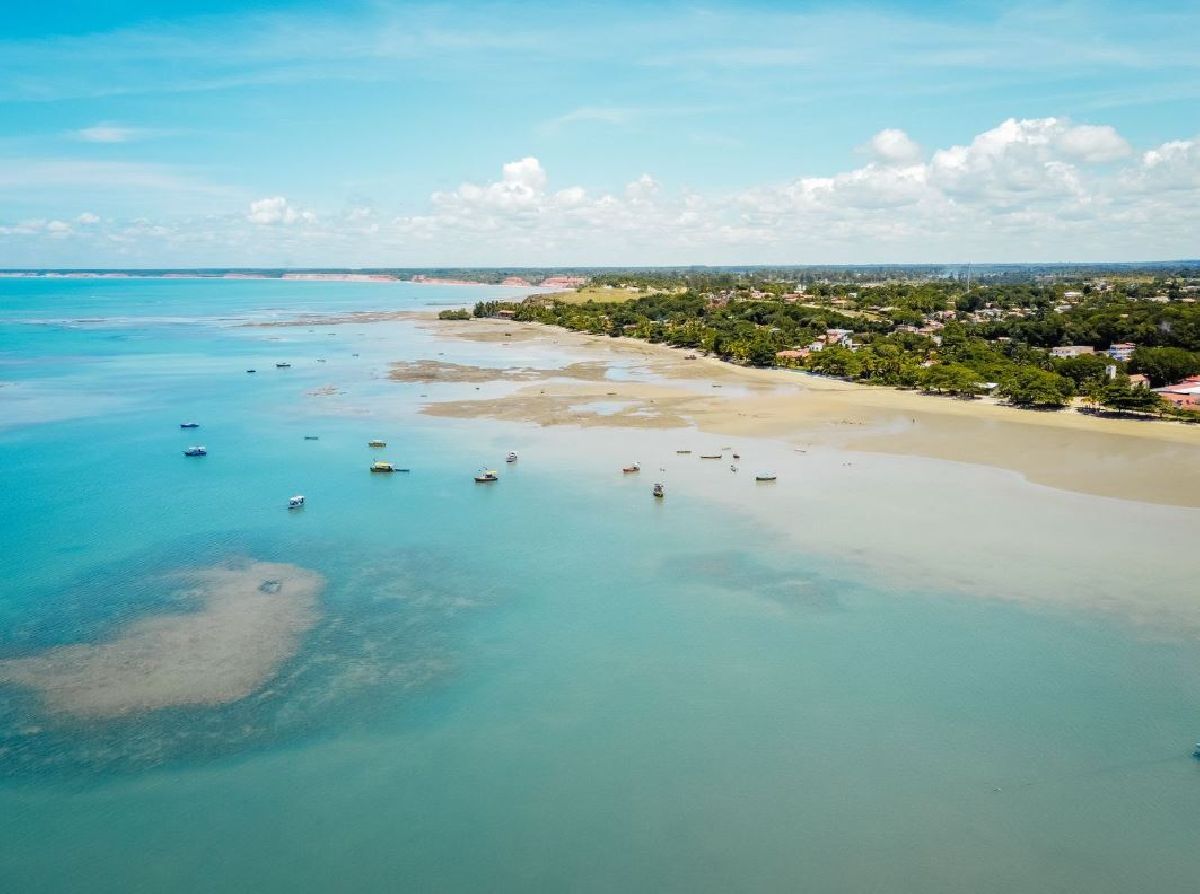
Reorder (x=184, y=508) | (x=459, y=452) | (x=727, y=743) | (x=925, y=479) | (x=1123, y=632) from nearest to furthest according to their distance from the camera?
(x=727, y=743) → (x=1123, y=632) → (x=184, y=508) → (x=925, y=479) → (x=459, y=452)

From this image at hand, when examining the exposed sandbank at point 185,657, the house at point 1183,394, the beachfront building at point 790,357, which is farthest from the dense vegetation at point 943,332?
the exposed sandbank at point 185,657

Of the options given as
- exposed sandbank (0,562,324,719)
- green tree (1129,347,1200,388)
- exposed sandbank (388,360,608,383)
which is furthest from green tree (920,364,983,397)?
exposed sandbank (0,562,324,719)

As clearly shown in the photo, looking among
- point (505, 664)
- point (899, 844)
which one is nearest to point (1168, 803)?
point (899, 844)

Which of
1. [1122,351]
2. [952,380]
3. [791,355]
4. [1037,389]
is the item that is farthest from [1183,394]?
[791,355]

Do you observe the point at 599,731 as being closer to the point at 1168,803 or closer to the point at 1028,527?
the point at 1168,803

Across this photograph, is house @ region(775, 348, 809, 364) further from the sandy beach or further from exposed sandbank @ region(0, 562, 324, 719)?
exposed sandbank @ region(0, 562, 324, 719)

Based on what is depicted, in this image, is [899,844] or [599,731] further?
[599,731]
